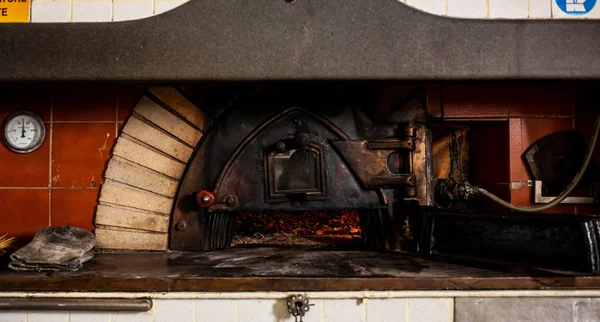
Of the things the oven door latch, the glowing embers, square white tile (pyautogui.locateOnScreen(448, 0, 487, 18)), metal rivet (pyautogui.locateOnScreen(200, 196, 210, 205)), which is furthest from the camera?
the glowing embers

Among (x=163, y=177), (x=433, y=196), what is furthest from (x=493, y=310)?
(x=163, y=177)

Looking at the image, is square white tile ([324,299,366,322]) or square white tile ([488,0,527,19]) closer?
square white tile ([324,299,366,322])

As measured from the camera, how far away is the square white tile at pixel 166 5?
1.64m

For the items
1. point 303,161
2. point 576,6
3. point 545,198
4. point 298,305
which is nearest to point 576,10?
point 576,6

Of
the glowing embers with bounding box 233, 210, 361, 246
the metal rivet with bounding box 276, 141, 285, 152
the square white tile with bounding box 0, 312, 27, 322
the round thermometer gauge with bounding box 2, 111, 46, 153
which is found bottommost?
the square white tile with bounding box 0, 312, 27, 322

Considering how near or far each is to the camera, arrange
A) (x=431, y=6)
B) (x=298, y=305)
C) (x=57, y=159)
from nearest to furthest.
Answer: (x=298, y=305) < (x=431, y=6) < (x=57, y=159)

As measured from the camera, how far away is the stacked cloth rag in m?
1.65

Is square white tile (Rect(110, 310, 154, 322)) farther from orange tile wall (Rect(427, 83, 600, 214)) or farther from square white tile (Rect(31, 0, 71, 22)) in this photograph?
orange tile wall (Rect(427, 83, 600, 214))

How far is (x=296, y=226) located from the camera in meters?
2.62

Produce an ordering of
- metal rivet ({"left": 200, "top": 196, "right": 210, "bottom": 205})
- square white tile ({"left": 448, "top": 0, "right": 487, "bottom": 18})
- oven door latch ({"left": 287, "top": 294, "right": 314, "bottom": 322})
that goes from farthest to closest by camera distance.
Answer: metal rivet ({"left": 200, "top": 196, "right": 210, "bottom": 205}) → square white tile ({"left": 448, "top": 0, "right": 487, "bottom": 18}) → oven door latch ({"left": 287, "top": 294, "right": 314, "bottom": 322})

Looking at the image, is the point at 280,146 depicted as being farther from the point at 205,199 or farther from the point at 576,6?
the point at 576,6

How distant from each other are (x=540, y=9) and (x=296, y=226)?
1.79m

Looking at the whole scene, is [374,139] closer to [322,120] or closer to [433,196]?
[322,120]

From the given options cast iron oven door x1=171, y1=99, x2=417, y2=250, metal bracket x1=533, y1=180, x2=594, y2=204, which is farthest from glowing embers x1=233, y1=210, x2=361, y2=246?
metal bracket x1=533, y1=180, x2=594, y2=204
